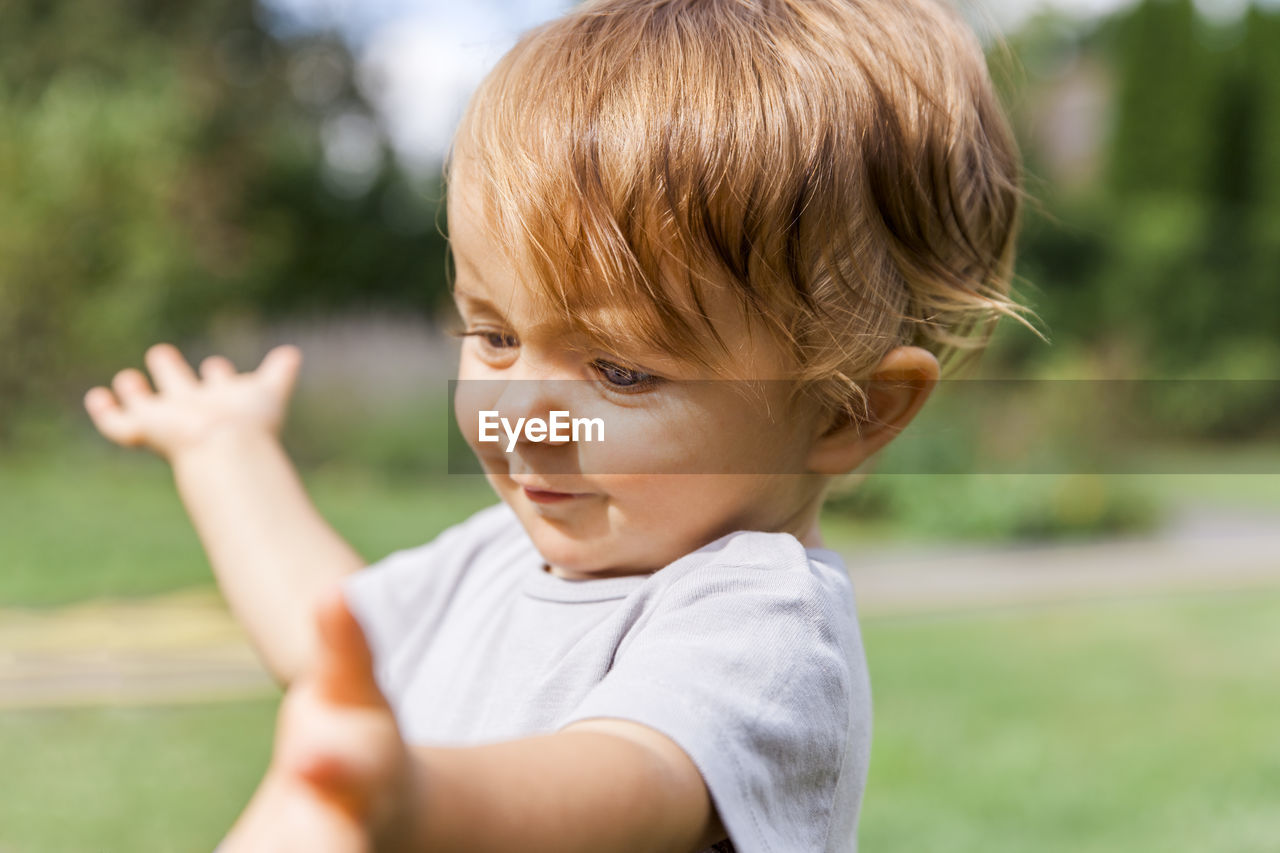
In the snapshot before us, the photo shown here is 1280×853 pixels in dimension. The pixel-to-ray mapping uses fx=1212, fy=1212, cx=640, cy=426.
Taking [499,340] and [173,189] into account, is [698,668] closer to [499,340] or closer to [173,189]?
[499,340]

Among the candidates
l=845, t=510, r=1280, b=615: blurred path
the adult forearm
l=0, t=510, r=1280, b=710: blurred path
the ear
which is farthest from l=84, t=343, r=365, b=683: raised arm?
l=845, t=510, r=1280, b=615: blurred path

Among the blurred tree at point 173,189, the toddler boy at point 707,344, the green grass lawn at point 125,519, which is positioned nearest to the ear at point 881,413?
the toddler boy at point 707,344

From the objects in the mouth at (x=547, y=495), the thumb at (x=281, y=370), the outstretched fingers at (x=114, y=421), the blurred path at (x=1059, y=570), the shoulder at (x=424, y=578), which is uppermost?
the mouth at (x=547, y=495)

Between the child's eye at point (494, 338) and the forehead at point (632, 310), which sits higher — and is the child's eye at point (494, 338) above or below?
below

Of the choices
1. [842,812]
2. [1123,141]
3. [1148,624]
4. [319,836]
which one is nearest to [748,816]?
[842,812]

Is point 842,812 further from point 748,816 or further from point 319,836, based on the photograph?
point 319,836

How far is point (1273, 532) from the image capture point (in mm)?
8453

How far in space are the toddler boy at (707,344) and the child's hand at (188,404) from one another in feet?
1.86

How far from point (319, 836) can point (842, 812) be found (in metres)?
0.69

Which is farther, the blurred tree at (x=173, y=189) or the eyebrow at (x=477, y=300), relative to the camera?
the blurred tree at (x=173, y=189)

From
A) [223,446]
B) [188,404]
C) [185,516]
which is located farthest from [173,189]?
[223,446]

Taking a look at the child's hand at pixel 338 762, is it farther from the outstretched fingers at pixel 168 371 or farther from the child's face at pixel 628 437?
the outstretched fingers at pixel 168 371

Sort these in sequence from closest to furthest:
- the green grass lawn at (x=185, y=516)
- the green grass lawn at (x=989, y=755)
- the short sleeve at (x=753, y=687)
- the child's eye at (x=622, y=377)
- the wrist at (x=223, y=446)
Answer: the short sleeve at (x=753, y=687)
the child's eye at (x=622, y=377)
the wrist at (x=223, y=446)
the green grass lawn at (x=989, y=755)
the green grass lawn at (x=185, y=516)

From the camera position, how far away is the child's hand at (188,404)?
176 cm
